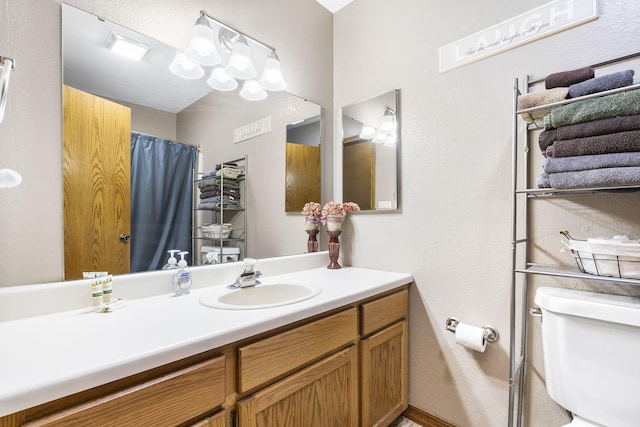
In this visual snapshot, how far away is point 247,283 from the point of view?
1.36 metres

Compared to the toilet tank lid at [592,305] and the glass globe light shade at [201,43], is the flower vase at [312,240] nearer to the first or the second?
the glass globe light shade at [201,43]

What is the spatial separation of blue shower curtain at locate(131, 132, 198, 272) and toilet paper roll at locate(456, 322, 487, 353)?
4.27 ft

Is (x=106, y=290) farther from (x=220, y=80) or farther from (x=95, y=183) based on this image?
(x=220, y=80)

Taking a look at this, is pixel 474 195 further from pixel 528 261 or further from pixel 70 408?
pixel 70 408

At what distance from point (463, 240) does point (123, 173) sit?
60.7 inches

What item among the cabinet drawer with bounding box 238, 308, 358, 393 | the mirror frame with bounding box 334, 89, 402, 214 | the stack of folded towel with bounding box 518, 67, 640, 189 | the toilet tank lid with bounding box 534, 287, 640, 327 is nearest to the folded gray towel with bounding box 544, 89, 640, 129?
the stack of folded towel with bounding box 518, 67, 640, 189

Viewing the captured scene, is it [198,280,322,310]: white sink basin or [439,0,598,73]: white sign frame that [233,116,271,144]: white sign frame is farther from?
[439,0,598,73]: white sign frame

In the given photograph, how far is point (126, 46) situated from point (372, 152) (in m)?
1.30

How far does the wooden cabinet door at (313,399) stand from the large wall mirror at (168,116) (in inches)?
27.8

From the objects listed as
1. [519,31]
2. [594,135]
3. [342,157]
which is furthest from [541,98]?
[342,157]

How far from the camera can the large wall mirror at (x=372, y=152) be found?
1.69 metres

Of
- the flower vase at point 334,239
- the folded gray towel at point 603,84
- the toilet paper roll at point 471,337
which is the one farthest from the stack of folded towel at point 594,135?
Answer: the flower vase at point 334,239

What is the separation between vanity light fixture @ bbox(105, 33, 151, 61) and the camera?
3.80 feet

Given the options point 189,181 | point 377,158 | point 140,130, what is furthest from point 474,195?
point 140,130
